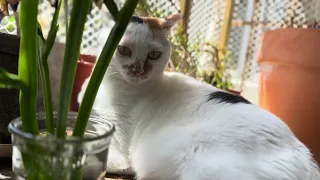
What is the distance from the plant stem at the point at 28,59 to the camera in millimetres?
463

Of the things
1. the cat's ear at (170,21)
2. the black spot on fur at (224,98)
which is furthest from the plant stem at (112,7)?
the cat's ear at (170,21)

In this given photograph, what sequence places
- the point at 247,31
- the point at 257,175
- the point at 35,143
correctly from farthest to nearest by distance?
the point at 247,31 < the point at 257,175 < the point at 35,143

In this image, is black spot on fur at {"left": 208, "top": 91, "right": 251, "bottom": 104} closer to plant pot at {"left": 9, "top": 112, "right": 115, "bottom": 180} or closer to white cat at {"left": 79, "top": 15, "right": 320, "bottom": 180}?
white cat at {"left": 79, "top": 15, "right": 320, "bottom": 180}

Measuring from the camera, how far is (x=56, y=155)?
46 centimetres

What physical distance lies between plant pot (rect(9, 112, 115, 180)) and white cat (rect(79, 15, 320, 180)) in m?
0.30

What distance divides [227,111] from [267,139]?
13 centimetres

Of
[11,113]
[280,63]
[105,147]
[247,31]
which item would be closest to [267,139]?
[105,147]

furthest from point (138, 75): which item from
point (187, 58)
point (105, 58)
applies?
point (187, 58)

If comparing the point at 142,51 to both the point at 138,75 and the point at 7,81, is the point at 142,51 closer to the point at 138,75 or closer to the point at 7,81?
the point at 138,75

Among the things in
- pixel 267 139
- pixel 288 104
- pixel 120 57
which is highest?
pixel 120 57

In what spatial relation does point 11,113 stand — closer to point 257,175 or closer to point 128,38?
point 128,38

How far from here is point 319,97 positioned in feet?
4.88

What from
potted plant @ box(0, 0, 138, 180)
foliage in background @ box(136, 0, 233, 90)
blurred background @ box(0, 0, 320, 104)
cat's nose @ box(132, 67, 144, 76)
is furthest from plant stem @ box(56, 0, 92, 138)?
foliage in background @ box(136, 0, 233, 90)

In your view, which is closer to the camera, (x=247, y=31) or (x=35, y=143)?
(x=35, y=143)
